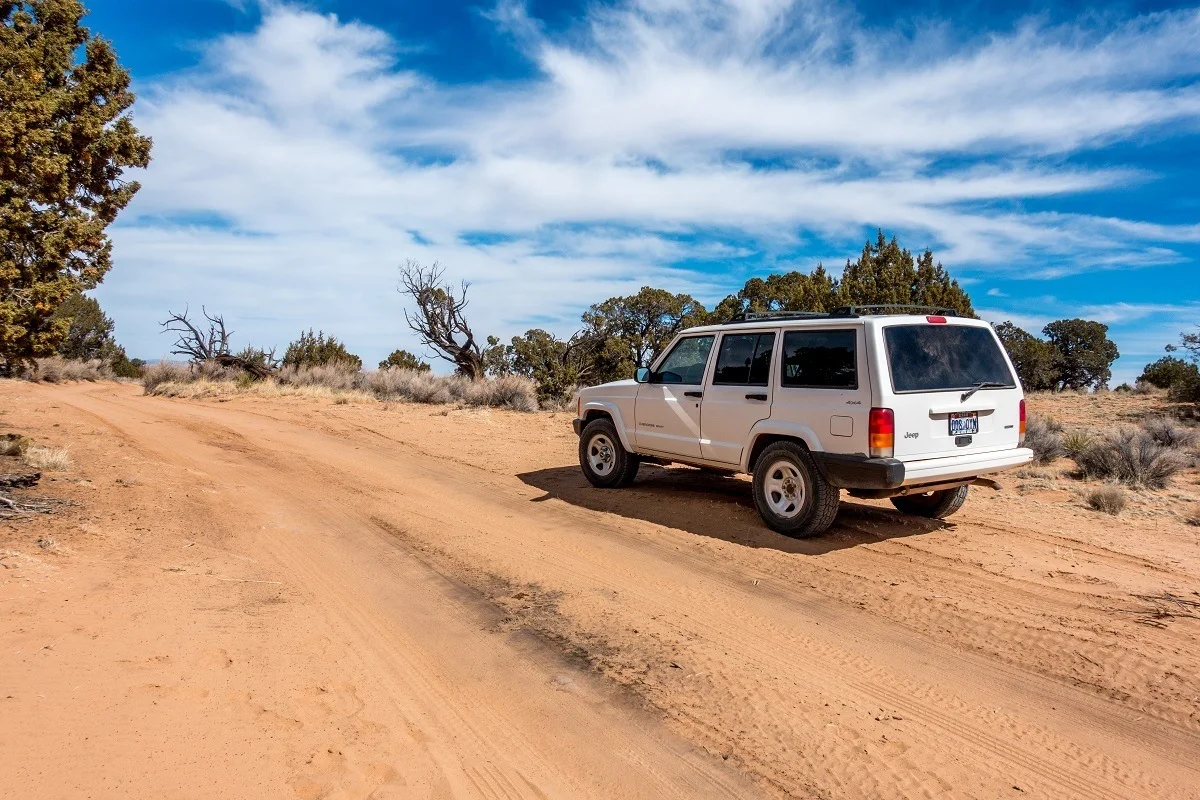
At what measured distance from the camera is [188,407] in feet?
62.4

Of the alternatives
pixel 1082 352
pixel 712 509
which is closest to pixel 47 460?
pixel 712 509

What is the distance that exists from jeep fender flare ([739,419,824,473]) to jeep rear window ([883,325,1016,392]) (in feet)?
2.76

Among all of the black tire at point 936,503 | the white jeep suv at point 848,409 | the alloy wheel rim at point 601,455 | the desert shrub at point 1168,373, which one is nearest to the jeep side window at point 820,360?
the white jeep suv at point 848,409

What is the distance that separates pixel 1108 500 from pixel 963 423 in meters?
3.14

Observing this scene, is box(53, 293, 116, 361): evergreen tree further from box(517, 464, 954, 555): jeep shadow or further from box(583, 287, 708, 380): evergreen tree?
box(517, 464, 954, 555): jeep shadow

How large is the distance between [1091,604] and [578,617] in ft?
11.9

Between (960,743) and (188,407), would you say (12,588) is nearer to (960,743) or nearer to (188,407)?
(960,743)

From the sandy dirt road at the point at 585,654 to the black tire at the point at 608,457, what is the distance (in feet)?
3.42

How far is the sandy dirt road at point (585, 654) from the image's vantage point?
9.95 ft

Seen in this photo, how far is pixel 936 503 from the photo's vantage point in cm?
742

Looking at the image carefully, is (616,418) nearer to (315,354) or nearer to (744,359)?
(744,359)

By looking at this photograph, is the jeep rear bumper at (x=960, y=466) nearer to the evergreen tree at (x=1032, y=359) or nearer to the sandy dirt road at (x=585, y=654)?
the sandy dirt road at (x=585, y=654)

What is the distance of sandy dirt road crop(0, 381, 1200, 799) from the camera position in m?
3.03

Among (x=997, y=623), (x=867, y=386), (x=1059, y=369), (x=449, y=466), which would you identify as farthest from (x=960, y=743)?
(x=1059, y=369)
